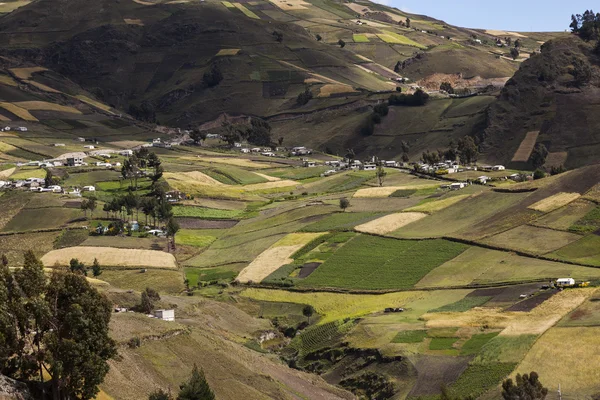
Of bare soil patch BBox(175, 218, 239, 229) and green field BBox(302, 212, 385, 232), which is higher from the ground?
green field BBox(302, 212, 385, 232)

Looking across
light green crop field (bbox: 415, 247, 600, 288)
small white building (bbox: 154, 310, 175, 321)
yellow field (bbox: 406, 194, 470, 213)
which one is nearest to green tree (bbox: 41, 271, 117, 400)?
small white building (bbox: 154, 310, 175, 321)

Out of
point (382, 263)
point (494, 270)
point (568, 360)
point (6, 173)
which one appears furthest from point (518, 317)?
point (6, 173)

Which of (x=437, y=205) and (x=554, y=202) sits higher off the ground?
(x=554, y=202)

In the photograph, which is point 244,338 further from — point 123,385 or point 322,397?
point 123,385

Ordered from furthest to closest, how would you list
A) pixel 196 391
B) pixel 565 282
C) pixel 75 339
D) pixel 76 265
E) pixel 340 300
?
pixel 76 265 < pixel 340 300 < pixel 565 282 < pixel 75 339 < pixel 196 391

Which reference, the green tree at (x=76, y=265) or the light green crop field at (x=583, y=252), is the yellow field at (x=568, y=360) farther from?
the green tree at (x=76, y=265)

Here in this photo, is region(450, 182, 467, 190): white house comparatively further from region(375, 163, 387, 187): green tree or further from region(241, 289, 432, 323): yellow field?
region(241, 289, 432, 323): yellow field

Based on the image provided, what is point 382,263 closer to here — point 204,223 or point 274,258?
point 274,258

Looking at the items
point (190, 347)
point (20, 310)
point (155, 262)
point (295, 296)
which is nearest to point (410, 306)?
point (295, 296)
